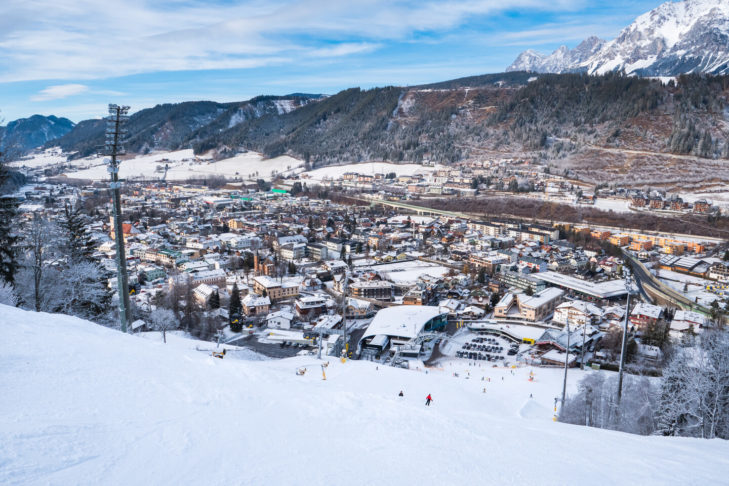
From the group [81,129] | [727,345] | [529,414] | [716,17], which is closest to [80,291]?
[529,414]

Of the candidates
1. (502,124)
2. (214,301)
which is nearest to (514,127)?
(502,124)

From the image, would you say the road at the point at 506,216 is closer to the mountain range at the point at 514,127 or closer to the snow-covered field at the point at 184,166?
the mountain range at the point at 514,127

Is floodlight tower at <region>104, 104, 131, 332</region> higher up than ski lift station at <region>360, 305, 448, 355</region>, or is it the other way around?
floodlight tower at <region>104, 104, 131, 332</region>

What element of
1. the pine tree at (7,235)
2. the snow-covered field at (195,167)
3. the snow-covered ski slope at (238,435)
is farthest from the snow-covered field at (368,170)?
the snow-covered ski slope at (238,435)

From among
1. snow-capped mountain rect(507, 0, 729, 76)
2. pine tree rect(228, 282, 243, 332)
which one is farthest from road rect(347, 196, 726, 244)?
snow-capped mountain rect(507, 0, 729, 76)

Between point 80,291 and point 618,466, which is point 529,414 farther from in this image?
point 80,291

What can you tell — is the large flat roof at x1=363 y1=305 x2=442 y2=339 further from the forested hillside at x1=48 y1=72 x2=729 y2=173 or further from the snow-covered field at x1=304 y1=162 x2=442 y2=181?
the snow-covered field at x1=304 y1=162 x2=442 y2=181

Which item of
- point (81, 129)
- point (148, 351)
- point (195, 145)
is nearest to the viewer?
point (148, 351)
